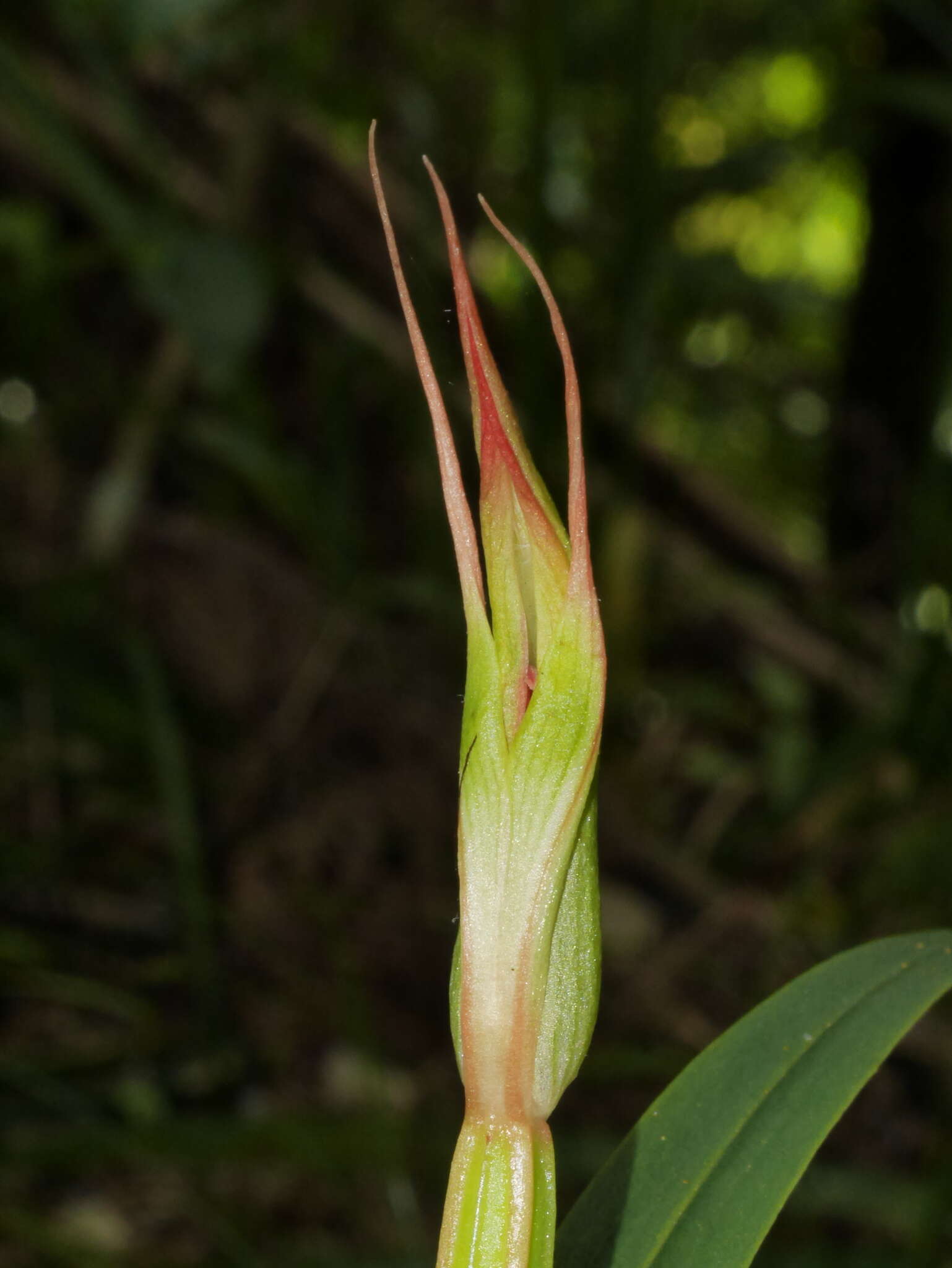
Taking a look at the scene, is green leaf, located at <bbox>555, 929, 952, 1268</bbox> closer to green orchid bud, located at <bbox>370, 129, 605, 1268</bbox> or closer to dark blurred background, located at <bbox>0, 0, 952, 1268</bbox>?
green orchid bud, located at <bbox>370, 129, 605, 1268</bbox>

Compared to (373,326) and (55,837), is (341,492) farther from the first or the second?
(55,837)

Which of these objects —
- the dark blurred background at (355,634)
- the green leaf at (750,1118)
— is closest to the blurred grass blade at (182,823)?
the dark blurred background at (355,634)

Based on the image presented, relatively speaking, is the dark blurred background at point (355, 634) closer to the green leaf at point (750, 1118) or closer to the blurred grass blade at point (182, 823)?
the blurred grass blade at point (182, 823)

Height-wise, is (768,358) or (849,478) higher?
(768,358)

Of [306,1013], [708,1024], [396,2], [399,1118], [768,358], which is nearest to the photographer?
[399,1118]

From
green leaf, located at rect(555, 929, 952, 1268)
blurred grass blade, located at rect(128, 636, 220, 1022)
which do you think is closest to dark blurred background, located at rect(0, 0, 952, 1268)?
blurred grass blade, located at rect(128, 636, 220, 1022)

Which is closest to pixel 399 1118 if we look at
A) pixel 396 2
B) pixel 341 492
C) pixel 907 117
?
pixel 341 492
